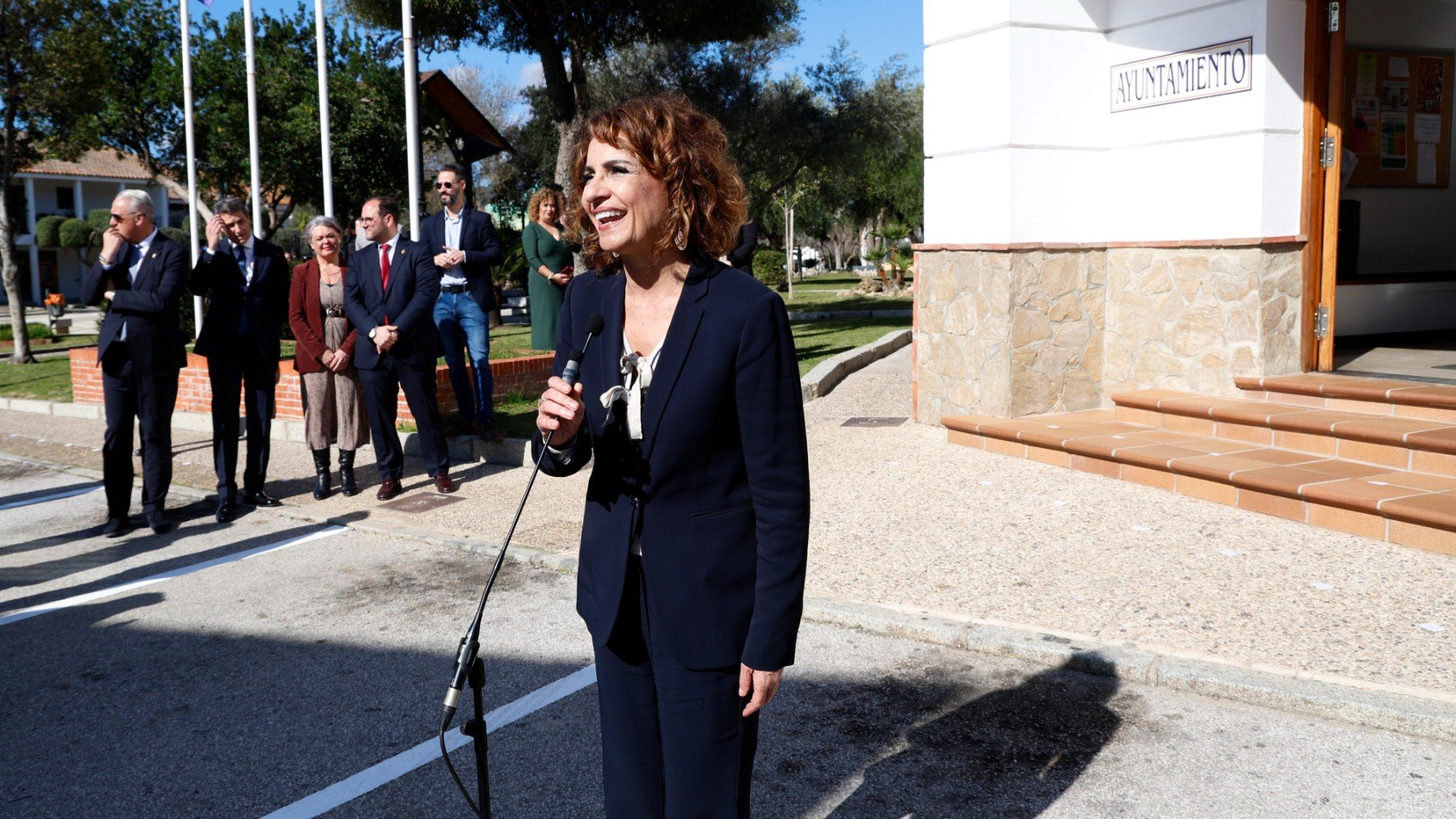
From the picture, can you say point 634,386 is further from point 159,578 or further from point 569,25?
point 569,25

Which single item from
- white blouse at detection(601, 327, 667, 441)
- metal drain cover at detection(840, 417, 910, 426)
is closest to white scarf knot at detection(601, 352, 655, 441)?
white blouse at detection(601, 327, 667, 441)

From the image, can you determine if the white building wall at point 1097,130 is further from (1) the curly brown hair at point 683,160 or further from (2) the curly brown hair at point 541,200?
(1) the curly brown hair at point 683,160

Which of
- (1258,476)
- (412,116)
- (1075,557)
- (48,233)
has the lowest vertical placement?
(1075,557)

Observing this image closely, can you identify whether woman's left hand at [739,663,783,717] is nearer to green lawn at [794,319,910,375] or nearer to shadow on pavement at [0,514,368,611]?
shadow on pavement at [0,514,368,611]

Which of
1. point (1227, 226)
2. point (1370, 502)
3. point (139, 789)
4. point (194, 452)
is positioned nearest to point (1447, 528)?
point (1370, 502)

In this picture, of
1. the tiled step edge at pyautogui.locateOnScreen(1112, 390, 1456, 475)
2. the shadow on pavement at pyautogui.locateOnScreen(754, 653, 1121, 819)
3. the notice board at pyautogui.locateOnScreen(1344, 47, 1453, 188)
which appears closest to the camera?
the shadow on pavement at pyautogui.locateOnScreen(754, 653, 1121, 819)

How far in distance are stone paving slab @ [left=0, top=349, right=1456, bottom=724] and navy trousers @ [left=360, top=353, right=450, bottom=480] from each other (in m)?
0.31

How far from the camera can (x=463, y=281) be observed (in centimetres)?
928

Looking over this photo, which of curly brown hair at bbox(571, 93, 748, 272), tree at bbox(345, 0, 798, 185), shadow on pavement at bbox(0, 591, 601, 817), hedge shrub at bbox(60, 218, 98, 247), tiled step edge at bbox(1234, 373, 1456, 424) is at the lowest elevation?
shadow on pavement at bbox(0, 591, 601, 817)

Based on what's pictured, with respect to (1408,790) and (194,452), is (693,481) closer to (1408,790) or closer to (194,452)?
(1408,790)

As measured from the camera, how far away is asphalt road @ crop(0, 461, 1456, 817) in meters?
3.62

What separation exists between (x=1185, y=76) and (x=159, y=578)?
25.0 ft

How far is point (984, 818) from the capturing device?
3457 mm

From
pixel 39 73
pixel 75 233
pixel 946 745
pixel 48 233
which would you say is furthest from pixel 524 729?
pixel 48 233
